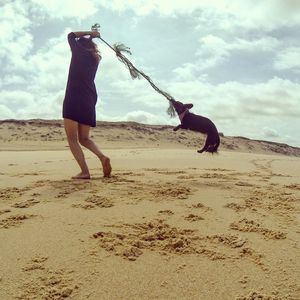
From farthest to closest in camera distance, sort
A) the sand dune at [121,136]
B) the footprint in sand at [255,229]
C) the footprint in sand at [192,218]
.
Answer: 1. the sand dune at [121,136]
2. the footprint in sand at [192,218]
3. the footprint in sand at [255,229]

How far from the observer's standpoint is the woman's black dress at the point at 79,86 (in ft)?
13.6

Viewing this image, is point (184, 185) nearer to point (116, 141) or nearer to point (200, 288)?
point (200, 288)

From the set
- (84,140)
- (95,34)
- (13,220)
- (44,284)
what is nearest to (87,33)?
(95,34)

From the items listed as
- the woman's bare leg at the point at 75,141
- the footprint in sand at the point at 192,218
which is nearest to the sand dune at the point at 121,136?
the woman's bare leg at the point at 75,141

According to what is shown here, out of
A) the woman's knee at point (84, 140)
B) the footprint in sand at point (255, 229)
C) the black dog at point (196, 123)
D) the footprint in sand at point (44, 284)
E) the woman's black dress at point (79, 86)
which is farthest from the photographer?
the black dog at point (196, 123)

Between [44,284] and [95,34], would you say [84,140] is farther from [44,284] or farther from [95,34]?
[44,284]

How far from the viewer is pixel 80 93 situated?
420cm

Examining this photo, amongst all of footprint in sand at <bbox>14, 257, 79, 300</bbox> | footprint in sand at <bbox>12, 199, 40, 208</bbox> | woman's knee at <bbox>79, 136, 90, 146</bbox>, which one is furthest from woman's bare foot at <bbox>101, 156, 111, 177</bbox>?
footprint in sand at <bbox>14, 257, 79, 300</bbox>

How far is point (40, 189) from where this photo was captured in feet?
11.2

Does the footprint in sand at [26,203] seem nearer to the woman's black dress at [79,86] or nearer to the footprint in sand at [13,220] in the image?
the footprint in sand at [13,220]

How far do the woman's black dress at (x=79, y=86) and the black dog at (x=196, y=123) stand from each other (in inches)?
40.8

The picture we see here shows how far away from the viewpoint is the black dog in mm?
4570

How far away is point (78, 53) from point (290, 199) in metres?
2.59

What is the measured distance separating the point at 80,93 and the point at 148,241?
2462 mm
